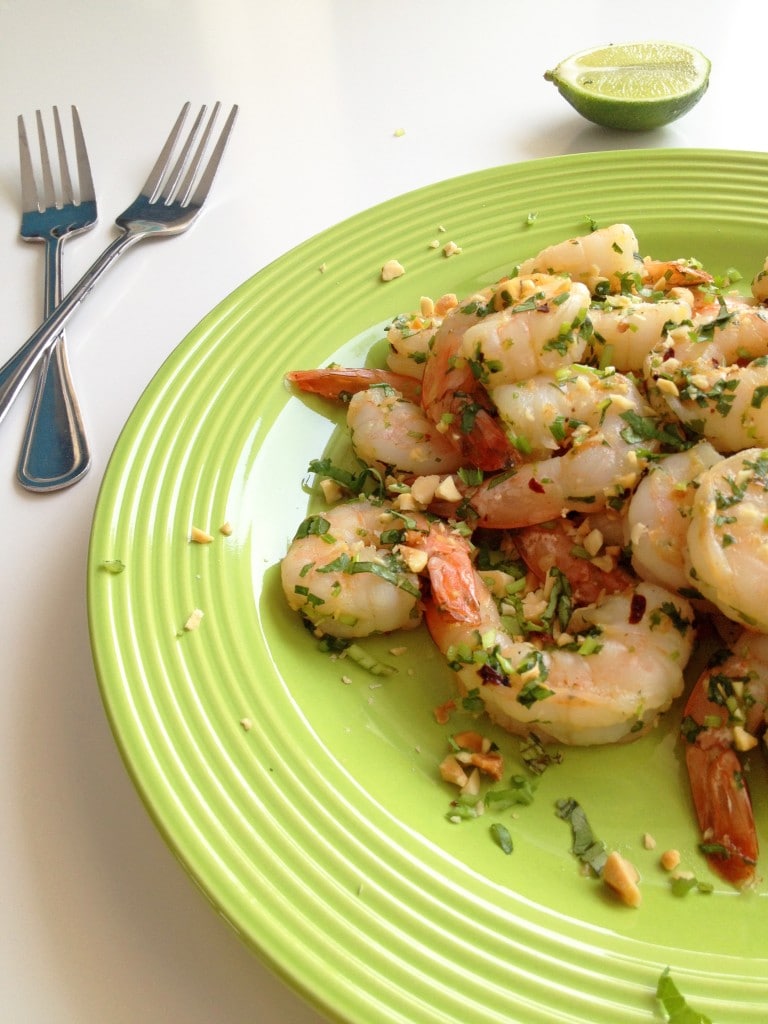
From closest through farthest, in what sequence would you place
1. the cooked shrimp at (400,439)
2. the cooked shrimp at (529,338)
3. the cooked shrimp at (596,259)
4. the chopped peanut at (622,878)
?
the chopped peanut at (622,878)
the cooked shrimp at (529,338)
the cooked shrimp at (400,439)
the cooked shrimp at (596,259)

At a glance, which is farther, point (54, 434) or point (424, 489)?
point (54, 434)

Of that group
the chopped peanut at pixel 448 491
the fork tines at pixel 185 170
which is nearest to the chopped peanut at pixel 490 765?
the chopped peanut at pixel 448 491

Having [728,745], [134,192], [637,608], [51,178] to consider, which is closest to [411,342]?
[637,608]

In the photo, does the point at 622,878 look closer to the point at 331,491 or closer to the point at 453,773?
the point at 453,773

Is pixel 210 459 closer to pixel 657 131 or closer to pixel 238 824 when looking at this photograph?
pixel 238 824

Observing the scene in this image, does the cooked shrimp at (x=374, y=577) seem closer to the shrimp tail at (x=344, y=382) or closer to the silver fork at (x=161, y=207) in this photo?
the shrimp tail at (x=344, y=382)

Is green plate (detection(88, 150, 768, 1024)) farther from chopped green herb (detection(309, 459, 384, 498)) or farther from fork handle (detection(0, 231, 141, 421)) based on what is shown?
fork handle (detection(0, 231, 141, 421))

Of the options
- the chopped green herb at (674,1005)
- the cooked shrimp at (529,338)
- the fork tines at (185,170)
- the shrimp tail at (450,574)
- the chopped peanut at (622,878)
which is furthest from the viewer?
the fork tines at (185,170)
